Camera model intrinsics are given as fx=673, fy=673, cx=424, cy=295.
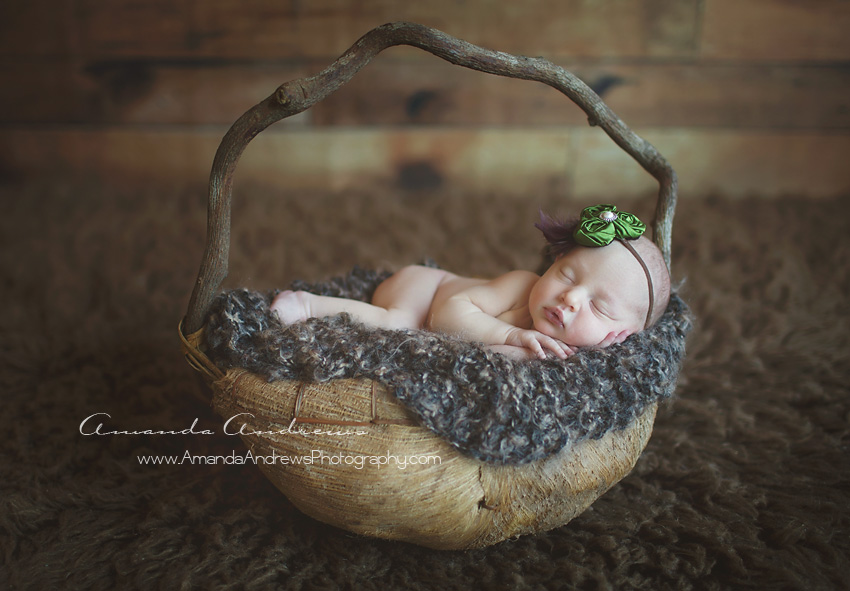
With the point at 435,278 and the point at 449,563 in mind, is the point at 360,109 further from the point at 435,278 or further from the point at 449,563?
the point at 449,563

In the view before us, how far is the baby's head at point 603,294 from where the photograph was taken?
3.23 ft

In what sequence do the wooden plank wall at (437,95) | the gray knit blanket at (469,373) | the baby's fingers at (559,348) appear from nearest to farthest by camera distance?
the gray knit blanket at (469,373) → the baby's fingers at (559,348) → the wooden plank wall at (437,95)

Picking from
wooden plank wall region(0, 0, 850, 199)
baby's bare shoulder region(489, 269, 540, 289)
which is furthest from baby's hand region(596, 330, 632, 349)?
wooden plank wall region(0, 0, 850, 199)

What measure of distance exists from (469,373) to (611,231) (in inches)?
13.3

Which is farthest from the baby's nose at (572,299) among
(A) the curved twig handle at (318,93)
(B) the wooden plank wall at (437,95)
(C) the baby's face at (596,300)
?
(B) the wooden plank wall at (437,95)

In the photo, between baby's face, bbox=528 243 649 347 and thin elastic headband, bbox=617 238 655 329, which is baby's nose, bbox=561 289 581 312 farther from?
thin elastic headband, bbox=617 238 655 329

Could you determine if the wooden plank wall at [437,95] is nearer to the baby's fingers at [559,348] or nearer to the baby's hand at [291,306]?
the baby's hand at [291,306]

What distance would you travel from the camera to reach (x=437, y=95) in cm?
212

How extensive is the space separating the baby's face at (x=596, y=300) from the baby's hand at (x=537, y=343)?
1.2 inches

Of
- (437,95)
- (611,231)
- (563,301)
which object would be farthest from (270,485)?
(437,95)

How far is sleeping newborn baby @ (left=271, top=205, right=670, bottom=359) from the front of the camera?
0.98m

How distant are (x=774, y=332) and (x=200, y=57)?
1789 millimetres

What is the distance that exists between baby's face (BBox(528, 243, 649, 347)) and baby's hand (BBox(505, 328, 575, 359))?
0.10 feet

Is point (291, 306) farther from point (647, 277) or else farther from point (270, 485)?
point (647, 277)
